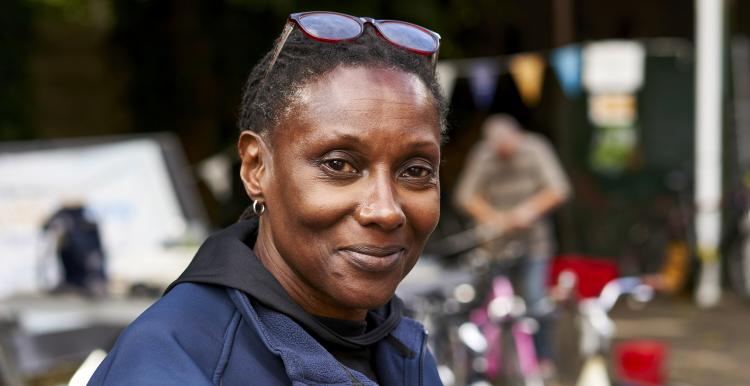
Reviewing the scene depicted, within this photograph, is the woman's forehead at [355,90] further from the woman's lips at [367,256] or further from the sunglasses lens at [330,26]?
the woman's lips at [367,256]

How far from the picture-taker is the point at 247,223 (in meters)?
1.61

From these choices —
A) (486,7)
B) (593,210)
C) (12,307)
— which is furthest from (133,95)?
(12,307)

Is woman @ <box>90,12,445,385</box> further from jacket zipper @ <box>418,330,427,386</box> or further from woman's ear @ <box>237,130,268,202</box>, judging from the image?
jacket zipper @ <box>418,330,427,386</box>

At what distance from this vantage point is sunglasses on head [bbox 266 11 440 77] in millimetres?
1478

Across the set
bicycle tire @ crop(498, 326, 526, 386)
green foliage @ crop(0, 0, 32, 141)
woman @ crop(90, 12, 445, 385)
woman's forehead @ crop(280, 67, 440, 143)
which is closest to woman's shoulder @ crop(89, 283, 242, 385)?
woman @ crop(90, 12, 445, 385)

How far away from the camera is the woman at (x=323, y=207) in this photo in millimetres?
1383

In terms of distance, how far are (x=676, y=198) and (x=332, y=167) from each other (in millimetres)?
10826

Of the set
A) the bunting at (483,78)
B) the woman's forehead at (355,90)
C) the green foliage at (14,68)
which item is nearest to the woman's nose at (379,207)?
the woman's forehead at (355,90)

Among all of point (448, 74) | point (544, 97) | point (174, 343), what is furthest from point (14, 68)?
point (174, 343)

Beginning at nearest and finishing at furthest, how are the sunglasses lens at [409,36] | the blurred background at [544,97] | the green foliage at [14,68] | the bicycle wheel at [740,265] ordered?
the sunglasses lens at [409,36] < the blurred background at [544,97] < the bicycle wheel at [740,265] < the green foliage at [14,68]

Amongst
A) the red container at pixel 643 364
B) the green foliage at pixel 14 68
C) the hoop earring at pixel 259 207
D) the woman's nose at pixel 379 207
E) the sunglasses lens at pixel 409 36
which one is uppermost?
the sunglasses lens at pixel 409 36

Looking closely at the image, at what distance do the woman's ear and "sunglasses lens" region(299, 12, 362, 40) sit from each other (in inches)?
6.5

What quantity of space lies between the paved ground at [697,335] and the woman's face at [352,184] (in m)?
6.14

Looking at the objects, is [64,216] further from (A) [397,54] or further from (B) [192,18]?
(B) [192,18]
